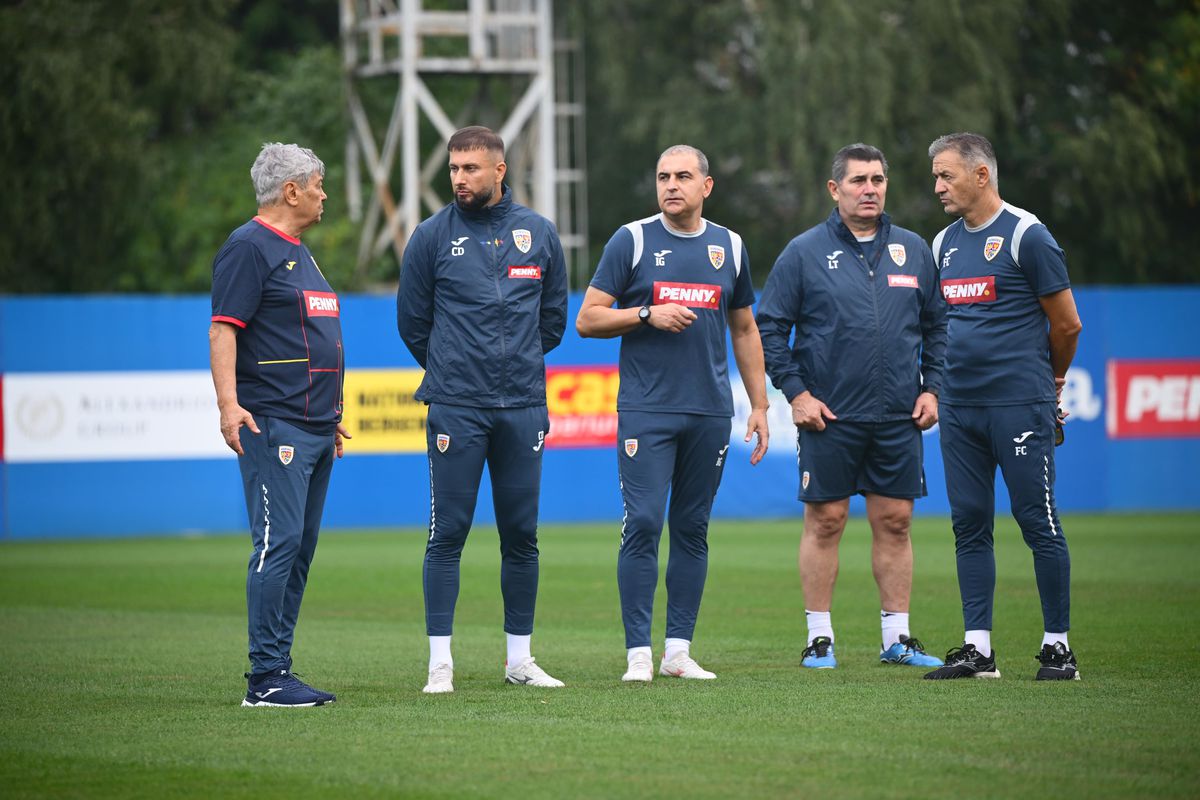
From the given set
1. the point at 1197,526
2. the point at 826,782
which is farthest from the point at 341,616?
the point at 1197,526

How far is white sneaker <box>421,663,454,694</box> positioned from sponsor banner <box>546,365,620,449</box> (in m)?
10.6

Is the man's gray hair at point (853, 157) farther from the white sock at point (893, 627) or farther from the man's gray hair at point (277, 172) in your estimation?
the man's gray hair at point (277, 172)

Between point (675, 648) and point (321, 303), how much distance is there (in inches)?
85.0

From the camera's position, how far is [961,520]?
7613mm

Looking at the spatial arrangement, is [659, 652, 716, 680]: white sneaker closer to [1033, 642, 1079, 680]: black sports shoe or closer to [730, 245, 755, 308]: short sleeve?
[1033, 642, 1079, 680]: black sports shoe

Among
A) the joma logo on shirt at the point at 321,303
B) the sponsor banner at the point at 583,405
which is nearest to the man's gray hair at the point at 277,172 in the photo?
the joma logo on shirt at the point at 321,303

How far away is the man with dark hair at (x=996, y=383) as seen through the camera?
737 cm

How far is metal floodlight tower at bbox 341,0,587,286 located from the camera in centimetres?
2569

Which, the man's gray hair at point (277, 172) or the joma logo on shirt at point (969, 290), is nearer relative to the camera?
the man's gray hair at point (277, 172)

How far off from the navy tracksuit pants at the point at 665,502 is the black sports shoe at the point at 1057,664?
149cm

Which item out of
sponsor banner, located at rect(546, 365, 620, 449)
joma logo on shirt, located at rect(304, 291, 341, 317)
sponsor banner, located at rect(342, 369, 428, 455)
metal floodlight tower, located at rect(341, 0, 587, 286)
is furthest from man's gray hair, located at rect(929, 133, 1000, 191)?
metal floodlight tower, located at rect(341, 0, 587, 286)

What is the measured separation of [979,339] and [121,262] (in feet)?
71.5

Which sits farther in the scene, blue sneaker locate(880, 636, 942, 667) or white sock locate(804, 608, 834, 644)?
white sock locate(804, 608, 834, 644)

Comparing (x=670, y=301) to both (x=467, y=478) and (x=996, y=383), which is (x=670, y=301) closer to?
(x=467, y=478)
